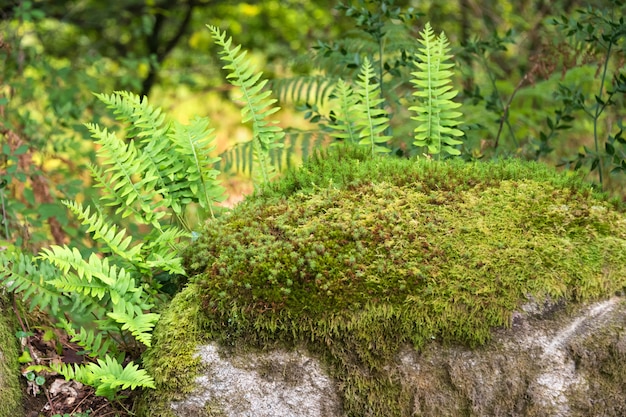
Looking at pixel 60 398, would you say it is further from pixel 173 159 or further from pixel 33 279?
pixel 173 159

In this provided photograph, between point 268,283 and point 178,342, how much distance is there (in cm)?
43

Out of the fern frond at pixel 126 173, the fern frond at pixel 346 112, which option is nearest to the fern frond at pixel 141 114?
the fern frond at pixel 126 173

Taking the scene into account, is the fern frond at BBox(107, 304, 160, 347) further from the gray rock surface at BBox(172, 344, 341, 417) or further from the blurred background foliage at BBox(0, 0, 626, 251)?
the blurred background foliage at BBox(0, 0, 626, 251)

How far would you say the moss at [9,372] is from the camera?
7.97 ft

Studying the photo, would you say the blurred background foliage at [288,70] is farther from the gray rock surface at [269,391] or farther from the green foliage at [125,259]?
the gray rock surface at [269,391]

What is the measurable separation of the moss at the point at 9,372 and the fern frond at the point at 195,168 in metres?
0.87

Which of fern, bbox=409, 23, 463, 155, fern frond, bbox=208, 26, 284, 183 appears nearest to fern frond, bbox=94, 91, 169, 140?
fern frond, bbox=208, 26, 284, 183

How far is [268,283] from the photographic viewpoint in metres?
2.41

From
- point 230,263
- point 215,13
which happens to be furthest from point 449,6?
point 230,263

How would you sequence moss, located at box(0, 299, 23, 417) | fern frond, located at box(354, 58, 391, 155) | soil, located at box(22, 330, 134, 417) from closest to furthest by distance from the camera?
moss, located at box(0, 299, 23, 417)
soil, located at box(22, 330, 134, 417)
fern frond, located at box(354, 58, 391, 155)

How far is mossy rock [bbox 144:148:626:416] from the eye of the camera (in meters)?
2.32

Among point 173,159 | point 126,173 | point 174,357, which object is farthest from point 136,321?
point 173,159

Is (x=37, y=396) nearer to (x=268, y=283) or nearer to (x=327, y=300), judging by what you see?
(x=268, y=283)

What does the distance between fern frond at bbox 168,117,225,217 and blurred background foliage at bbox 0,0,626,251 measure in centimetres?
104
